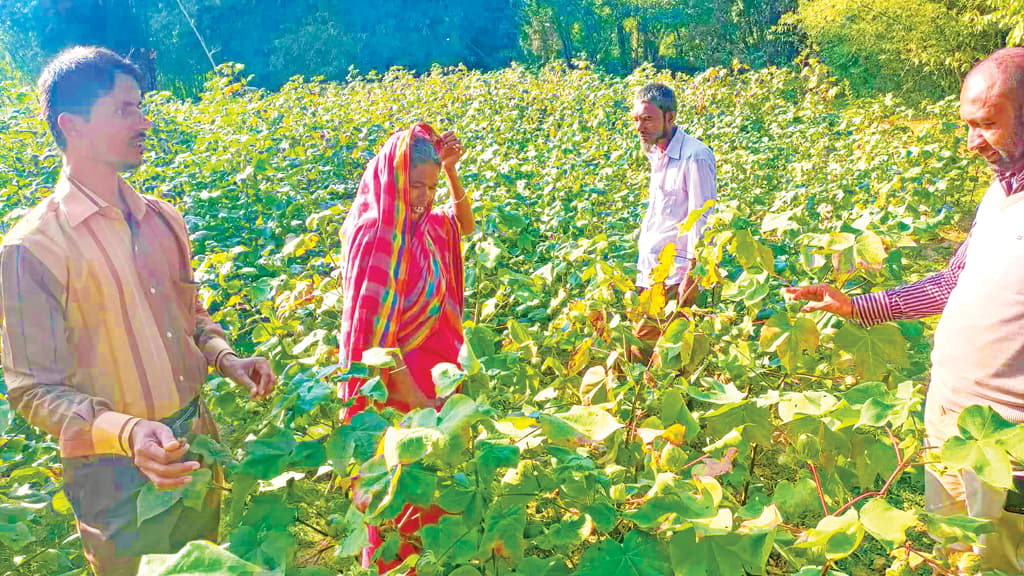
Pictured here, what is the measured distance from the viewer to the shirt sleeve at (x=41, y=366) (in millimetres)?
1373

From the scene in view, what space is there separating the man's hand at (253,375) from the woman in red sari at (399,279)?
0.73 feet

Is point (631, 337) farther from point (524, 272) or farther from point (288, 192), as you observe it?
point (288, 192)

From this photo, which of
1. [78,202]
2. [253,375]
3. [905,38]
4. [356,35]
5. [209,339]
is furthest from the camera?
[356,35]

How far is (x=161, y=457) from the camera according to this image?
4.10 ft

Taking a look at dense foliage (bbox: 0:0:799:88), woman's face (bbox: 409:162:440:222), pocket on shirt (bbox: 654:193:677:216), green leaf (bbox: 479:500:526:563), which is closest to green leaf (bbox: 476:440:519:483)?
green leaf (bbox: 479:500:526:563)

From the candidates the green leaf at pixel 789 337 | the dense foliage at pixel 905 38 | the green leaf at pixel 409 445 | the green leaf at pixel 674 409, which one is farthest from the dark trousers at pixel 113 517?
the dense foliage at pixel 905 38

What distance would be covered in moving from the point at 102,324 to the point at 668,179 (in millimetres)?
2304

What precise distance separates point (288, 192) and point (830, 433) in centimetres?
432

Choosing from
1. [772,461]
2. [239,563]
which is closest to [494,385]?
[239,563]

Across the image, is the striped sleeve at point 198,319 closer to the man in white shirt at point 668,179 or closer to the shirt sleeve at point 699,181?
the man in white shirt at point 668,179

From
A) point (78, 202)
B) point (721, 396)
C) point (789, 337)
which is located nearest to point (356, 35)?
point (78, 202)

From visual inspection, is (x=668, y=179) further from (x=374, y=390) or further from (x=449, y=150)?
(x=374, y=390)

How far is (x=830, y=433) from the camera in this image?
4.98 ft

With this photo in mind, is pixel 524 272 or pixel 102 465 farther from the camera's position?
pixel 524 272
